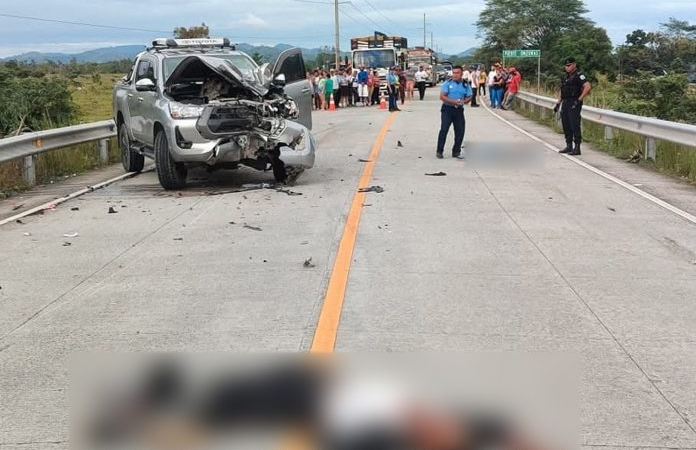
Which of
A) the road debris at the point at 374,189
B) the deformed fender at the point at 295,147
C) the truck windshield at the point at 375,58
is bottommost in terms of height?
the road debris at the point at 374,189

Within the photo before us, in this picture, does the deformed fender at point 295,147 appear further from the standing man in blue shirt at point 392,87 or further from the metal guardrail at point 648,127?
the standing man in blue shirt at point 392,87

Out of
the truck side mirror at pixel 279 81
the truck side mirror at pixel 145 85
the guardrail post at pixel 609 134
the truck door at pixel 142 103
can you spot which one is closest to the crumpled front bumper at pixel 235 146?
the truck side mirror at pixel 279 81

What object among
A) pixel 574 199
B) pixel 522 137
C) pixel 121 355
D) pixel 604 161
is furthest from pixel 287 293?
pixel 522 137

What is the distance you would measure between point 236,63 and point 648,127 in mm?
7495

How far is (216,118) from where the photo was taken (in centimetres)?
1116

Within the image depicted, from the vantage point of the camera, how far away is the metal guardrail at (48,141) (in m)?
11.8

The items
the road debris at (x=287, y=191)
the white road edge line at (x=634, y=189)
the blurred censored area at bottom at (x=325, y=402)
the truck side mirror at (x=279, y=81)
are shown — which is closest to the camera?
the blurred censored area at bottom at (x=325, y=402)

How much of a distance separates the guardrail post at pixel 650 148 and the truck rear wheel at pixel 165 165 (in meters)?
8.49

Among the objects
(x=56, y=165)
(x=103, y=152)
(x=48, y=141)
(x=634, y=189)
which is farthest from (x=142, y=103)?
(x=634, y=189)

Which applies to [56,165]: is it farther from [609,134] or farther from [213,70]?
[609,134]

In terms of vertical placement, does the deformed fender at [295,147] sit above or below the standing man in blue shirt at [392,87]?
below

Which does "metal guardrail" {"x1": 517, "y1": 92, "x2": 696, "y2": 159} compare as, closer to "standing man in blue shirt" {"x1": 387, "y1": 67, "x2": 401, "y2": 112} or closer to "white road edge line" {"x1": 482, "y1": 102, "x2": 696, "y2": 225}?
"white road edge line" {"x1": 482, "y1": 102, "x2": 696, "y2": 225}

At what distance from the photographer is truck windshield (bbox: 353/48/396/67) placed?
41219 millimetres

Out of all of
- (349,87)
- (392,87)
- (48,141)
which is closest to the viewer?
(48,141)
